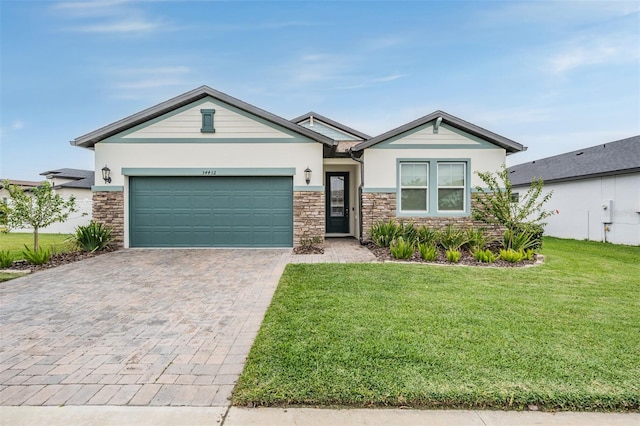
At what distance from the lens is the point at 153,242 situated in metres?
10.9

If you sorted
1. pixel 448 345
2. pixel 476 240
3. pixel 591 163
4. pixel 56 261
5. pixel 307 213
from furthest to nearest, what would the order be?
pixel 591 163
pixel 307 213
pixel 476 240
pixel 56 261
pixel 448 345

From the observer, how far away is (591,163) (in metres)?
15.3

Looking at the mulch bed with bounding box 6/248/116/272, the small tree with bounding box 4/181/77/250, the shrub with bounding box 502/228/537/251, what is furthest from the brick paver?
the shrub with bounding box 502/228/537/251

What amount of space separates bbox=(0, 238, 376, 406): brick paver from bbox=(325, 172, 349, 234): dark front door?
22.4 feet

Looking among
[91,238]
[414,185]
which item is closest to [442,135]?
[414,185]

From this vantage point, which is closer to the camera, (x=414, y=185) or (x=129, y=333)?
(x=129, y=333)

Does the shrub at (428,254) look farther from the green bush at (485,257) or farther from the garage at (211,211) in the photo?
the garage at (211,211)

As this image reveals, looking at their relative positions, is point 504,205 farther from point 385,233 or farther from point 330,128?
point 330,128

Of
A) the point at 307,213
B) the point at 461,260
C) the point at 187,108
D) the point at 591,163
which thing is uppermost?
the point at 187,108

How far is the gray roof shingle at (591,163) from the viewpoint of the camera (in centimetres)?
1327

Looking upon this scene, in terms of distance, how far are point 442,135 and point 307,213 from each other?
5389mm

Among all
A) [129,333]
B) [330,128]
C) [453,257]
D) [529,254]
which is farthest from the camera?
[330,128]

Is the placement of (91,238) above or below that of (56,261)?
above

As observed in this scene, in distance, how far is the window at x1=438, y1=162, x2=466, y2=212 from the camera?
11555mm
